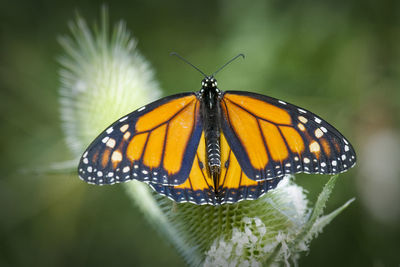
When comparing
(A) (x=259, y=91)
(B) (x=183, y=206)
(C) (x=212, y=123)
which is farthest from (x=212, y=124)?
(A) (x=259, y=91)

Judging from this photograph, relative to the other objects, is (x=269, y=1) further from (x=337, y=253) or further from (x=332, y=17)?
(x=337, y=253)

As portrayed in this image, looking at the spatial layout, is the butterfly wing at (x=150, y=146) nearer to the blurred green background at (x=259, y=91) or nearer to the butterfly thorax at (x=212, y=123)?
the butterfly thorax at (x=212, y=123)

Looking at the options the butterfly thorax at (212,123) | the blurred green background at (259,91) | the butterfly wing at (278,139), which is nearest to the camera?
the butterfly wing at (278,139)

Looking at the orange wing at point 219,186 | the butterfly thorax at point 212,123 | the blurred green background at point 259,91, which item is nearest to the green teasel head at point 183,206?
the orange wing at point 219,186

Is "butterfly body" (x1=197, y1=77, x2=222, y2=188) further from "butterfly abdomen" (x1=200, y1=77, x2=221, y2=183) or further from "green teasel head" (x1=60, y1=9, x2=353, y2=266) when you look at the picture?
"green teasel head" (x1=60, y1=9, x2=353, y2=266)

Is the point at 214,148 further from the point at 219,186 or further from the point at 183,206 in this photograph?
the point at 183,206

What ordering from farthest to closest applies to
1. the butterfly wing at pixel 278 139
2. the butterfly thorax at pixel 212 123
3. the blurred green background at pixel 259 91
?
1. the blurred green background at pixel 259 91
2. the butterfly thorax at pixel 212 123
3. the butterfly wing at pixel 278 139

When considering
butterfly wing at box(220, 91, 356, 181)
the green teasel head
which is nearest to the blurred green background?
the green teasel head

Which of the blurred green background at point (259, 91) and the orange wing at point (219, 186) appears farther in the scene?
the blurred green background at point (259, 91)
